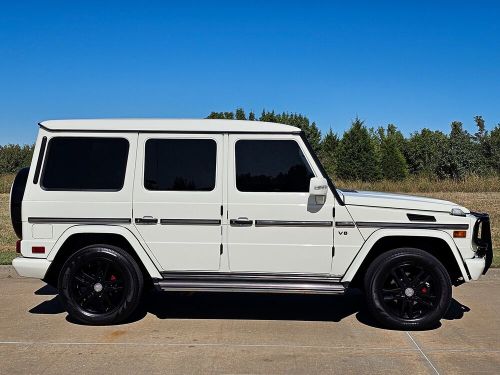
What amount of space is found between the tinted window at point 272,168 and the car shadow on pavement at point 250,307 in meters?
1.47

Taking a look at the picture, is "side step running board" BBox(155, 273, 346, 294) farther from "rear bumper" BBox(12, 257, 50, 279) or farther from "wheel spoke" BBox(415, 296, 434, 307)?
"rear bumper" BBox(12, 257, 50, 279)

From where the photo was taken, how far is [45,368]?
4.62 meters

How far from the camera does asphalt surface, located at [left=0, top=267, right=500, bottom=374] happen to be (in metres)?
4.71

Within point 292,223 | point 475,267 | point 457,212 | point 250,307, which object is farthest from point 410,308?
point 250,307

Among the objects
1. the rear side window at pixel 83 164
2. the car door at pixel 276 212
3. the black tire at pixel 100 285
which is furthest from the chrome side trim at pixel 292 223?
the rear side window at pixel 83 164

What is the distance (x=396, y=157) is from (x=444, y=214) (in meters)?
29.8

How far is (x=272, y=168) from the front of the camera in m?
5.80

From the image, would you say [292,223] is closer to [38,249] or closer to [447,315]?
[447,315]

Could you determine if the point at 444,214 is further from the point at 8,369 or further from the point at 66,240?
the point at 8,369

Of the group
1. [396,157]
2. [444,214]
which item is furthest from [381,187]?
[444,214]

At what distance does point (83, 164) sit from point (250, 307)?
97.2 inches

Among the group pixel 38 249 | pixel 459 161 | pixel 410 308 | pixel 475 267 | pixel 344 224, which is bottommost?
pixel 410 308

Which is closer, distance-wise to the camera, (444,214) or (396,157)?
(444,214)

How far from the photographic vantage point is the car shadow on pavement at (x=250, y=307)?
20.6 feet
